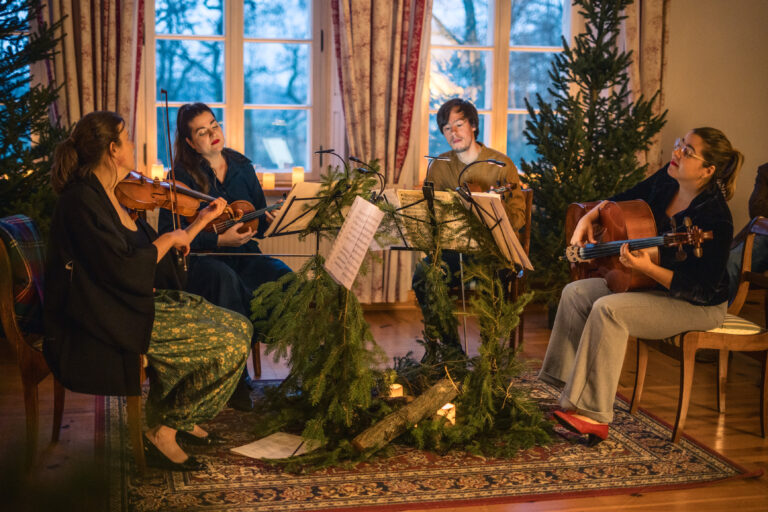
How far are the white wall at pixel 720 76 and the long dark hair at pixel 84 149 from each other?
4.19 meters

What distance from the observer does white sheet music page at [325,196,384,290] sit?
2.47m

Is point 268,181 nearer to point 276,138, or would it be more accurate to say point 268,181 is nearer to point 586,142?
point 276,138

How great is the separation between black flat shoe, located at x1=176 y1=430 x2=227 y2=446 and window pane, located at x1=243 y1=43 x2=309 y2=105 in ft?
9.32

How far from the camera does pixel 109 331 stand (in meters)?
2.38

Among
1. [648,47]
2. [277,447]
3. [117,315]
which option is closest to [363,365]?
[277,447]

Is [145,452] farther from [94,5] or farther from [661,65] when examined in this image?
[661,65]

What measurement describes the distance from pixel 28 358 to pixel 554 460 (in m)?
1.89

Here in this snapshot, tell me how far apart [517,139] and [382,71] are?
1.19m

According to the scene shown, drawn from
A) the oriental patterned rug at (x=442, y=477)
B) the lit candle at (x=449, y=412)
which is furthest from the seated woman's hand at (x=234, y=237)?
the lit candle at (x=449, y=412)

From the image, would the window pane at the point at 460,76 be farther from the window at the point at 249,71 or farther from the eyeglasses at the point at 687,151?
the eyeglasses at the point at 687,151

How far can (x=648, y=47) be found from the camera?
17.2 ft

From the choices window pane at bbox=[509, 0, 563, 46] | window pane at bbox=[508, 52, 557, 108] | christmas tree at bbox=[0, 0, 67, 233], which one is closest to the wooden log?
christmas tree at bbox=[0, 0, 67, 233]

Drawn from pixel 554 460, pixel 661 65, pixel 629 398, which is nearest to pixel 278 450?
pixel 554 460

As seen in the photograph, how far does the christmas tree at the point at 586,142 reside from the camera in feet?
14.9
